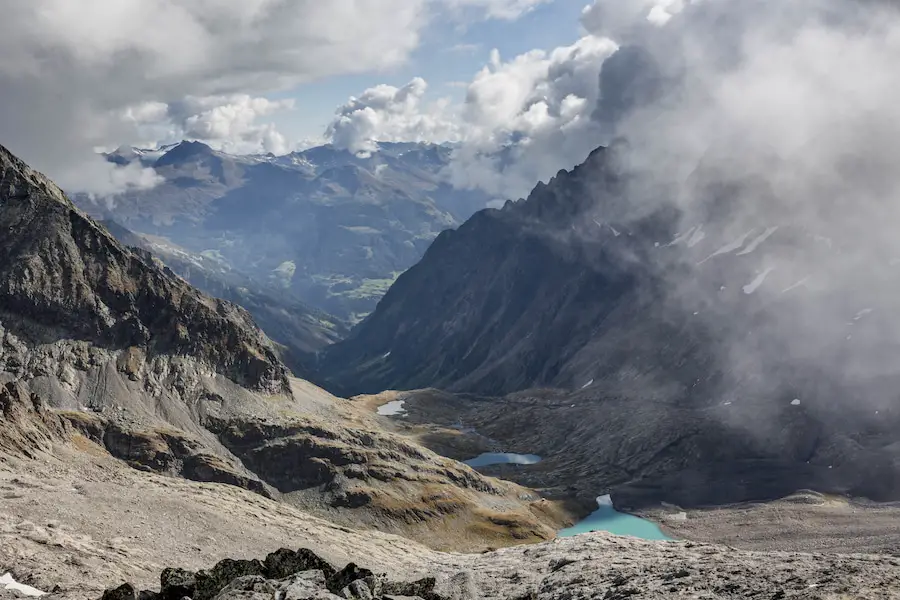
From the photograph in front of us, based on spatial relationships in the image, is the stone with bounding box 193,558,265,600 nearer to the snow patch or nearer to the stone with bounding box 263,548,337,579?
the stone with bounding box 263,548,337,579

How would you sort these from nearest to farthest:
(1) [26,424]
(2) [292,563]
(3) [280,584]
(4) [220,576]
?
1. (3) [280,584]
2. (4) [220,576]
3. (2) [292,563]
4. (1) [26,424]

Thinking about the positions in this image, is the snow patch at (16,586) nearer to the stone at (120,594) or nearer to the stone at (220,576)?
the stone at (120,594)

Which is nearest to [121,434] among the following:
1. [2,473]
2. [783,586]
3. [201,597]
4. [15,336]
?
[15,336]

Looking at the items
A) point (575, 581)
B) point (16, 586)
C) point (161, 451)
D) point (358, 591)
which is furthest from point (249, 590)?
point (161, 451)

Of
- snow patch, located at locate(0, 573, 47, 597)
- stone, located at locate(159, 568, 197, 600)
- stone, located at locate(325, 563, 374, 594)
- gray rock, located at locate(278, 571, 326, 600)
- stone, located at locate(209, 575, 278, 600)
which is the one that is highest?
stone, located at locate(325, 563, 374, 594)

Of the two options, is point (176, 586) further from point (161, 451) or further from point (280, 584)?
point (161, 451)

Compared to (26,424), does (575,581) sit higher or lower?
lower

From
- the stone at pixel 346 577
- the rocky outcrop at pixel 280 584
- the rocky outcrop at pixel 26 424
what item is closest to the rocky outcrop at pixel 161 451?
the rocky outcrop at pixel 26 424

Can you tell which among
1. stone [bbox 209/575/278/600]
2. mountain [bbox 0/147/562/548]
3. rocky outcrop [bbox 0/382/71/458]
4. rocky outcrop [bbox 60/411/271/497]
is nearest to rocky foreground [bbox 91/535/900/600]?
stone [bbox 209/575/278/600]

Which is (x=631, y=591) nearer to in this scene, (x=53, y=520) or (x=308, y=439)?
(x=53, y=520)
